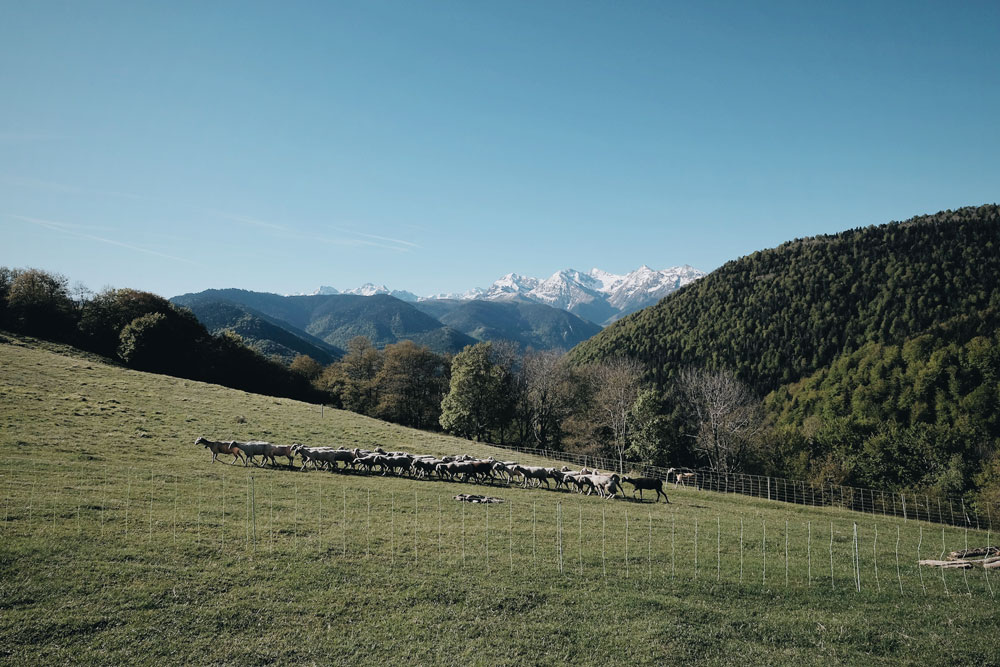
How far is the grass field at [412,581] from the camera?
11.1 m

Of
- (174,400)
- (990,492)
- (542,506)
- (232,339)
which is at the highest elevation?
(232,339)

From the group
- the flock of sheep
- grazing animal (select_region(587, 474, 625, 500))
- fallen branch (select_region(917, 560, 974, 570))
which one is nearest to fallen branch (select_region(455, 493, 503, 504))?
the flock of sheep

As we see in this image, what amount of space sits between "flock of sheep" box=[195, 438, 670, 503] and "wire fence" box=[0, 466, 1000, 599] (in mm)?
5412

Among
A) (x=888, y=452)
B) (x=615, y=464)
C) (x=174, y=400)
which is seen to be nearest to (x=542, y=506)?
(x=174, y=400)

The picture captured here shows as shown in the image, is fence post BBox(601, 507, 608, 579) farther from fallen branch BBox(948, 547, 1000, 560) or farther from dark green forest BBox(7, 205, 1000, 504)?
dark green forest BBox(7, 205, 1000, 504)

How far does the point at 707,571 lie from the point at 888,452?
231 feet

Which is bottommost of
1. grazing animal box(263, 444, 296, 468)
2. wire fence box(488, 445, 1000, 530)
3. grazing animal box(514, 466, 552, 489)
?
wire fence box(488, 445, 1000, 530)

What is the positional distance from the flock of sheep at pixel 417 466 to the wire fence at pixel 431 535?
5412mm

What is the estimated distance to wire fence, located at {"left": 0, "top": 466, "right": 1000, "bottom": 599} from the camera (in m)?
15.6

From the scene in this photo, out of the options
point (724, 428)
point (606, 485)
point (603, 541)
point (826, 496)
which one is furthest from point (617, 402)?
point (603, 541)

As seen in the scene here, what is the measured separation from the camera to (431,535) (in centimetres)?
1850

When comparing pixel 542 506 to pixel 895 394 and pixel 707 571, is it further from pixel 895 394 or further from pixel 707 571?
pixel 895 394

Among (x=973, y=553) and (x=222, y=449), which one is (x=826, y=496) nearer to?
(x=973, y=553)

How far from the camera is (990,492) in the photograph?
165ft
